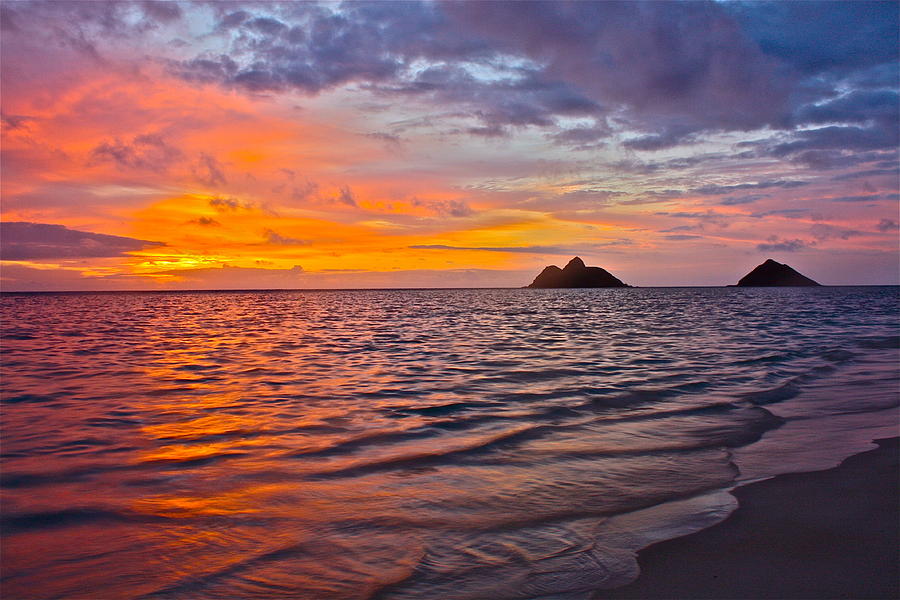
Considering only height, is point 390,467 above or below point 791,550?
below

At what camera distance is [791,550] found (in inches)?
196

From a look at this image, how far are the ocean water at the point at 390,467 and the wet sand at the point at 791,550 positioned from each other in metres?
0.29

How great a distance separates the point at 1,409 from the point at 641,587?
1393 cm

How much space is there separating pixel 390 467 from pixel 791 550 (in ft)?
15.9

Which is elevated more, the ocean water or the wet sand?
the wet sand

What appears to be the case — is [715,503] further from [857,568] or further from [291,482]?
[291,482]

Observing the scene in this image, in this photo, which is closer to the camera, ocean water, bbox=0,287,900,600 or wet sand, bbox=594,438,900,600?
wet sand, bbox=594,438,900,600

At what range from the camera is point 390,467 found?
7988 mm

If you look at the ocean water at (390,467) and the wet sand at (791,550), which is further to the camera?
the ocean water at (390,467)

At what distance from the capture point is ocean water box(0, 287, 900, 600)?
4.95 m

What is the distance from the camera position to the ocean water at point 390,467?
4945 mm

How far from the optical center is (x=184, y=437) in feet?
32.4

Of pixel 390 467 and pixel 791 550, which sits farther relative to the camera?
pixel 390 467

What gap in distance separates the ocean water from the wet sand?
0.96ft
